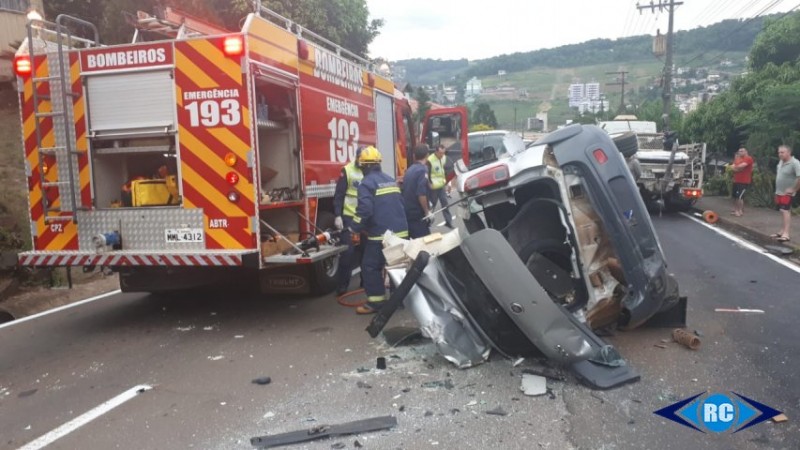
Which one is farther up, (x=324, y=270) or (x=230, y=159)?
(x=230, y=159)

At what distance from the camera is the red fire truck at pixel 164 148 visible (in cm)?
551

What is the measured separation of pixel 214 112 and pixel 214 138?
0.23 metres

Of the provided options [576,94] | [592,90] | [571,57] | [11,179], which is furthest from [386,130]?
[571,57]

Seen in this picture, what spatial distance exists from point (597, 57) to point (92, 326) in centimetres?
11354

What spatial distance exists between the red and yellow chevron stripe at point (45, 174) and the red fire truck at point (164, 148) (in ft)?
0.03

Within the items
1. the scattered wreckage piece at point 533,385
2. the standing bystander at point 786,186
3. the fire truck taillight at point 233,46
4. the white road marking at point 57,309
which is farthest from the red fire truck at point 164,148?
the standing bystander at point 786,186

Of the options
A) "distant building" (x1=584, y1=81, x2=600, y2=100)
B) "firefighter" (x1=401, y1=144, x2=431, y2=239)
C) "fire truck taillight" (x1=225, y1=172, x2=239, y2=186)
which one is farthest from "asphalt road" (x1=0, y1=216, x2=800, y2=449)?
"distant building" (x1=584, y1=81, x2=600, y2=100)

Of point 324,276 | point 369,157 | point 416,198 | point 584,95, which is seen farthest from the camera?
point 584,95

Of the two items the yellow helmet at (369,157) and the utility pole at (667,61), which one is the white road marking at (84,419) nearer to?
the yellow helmet at (369,157)

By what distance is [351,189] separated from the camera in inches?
275

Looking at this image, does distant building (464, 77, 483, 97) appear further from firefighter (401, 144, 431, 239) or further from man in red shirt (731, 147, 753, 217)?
firefighter (401, 144, 431, 239)

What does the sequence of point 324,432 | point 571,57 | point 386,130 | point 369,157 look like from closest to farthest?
point 324,432 → point 369,157 → point 386,130 → point 571,57

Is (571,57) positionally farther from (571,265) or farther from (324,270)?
(571,265)

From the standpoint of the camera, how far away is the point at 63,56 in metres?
5.68
